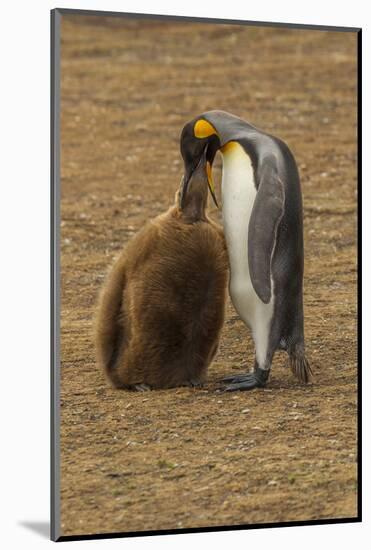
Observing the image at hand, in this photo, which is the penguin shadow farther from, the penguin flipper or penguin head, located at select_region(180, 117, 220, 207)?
penguin head, located at select_region(180, 117, 220, 207)

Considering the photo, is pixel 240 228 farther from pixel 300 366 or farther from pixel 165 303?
pixel 300 366

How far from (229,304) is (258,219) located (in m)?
1.37

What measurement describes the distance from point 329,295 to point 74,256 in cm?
125

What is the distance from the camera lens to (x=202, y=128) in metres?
→ 3.82

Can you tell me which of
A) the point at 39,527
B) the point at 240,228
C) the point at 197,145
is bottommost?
the point at 39,527

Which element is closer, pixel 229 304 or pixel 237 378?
pixel 237 378

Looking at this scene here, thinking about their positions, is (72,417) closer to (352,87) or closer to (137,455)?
(137,455)

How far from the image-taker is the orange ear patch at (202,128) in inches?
150

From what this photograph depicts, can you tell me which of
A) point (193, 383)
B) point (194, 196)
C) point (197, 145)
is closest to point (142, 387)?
point (193, 383)

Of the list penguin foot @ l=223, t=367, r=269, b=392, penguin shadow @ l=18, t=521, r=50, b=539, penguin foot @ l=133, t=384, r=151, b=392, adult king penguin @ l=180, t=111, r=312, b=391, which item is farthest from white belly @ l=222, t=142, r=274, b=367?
penguin shadow @ l=18, t=521, r=50, b=539

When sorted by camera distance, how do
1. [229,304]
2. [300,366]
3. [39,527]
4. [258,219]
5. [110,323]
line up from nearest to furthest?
1. [39,527]
2. [258,219]
3. [110,323]
4. [300,366]
5. [229,304]

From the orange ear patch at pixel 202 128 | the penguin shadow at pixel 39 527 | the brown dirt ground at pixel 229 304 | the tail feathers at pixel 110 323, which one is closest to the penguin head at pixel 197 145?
the orange ear patch at pixel 202 128

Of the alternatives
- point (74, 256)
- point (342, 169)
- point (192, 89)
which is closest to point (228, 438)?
point (74, 256)

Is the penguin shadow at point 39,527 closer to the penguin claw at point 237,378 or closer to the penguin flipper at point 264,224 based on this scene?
the penguin claw at point 237,378
